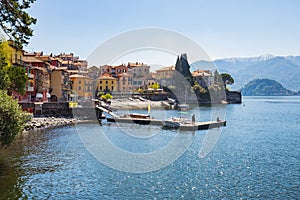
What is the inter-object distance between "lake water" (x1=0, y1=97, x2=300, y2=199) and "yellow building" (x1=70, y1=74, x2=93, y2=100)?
50827 mm

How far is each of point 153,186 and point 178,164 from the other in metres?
6.81

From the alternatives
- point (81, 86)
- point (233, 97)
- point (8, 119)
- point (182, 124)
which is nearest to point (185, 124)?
point (182, 124)

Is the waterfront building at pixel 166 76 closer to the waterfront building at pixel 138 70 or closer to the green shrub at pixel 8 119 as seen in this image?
the waterfront building at pixel 138 70

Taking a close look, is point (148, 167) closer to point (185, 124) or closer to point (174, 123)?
point (185, 124)

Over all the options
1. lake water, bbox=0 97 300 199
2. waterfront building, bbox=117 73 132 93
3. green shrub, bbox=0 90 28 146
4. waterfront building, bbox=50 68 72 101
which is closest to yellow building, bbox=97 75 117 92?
waterfront building, bbox=117 73 132 93

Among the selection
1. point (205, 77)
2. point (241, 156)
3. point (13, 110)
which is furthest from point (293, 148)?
point (205, 77)

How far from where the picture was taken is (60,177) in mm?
23672

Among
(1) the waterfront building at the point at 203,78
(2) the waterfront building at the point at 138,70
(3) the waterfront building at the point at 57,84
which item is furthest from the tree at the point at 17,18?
(1) the waterfront building at the point at 203,78

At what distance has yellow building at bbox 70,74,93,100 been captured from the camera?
9450 cm

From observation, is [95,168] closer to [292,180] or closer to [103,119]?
[292,180]

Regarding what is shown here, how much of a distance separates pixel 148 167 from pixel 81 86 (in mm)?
72600

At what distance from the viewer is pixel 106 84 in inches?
4764

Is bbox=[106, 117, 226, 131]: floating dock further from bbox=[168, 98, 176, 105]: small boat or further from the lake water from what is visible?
bbox=[168, 98, 176, 105]: small boat

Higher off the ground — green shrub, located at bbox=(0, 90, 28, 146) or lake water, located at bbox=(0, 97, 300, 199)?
green shrub, located at bbox=(0, 90, 28, 146)
